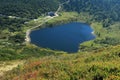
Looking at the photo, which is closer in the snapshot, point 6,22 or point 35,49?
point 35,49

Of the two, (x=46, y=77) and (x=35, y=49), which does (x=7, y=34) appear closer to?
(x=35, y=49)

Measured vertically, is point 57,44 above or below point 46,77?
below

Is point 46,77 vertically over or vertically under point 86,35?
over

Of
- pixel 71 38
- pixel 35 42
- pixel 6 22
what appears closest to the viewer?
pixel 35 42

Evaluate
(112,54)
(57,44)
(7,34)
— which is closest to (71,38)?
(57,44)

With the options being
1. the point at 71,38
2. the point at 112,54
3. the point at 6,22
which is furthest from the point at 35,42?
the point at 112,54

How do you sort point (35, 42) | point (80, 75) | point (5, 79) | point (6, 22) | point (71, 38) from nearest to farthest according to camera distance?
point (80, 75)
point (5, 79)
point (35, 42)
point (71, 38)
point (6, 22)

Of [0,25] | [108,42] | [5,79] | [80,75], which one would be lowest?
[108,42]

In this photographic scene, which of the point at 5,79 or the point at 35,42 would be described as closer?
the point at 5,79

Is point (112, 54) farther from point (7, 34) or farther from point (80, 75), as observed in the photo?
point (7, 34)
